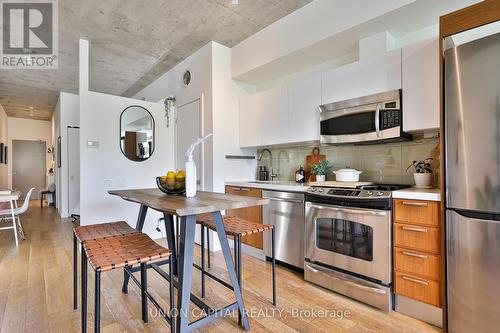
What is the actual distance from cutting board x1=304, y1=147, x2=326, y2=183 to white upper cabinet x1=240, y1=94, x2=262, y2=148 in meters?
0.66

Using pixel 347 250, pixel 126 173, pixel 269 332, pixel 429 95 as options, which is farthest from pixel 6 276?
pixel 429 95

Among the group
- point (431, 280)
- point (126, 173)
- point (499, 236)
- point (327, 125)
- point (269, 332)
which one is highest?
point (327, 125)

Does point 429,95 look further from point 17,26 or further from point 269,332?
point 17,26

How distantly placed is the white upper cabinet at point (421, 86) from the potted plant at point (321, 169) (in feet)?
3.11

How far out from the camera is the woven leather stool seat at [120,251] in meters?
1.31

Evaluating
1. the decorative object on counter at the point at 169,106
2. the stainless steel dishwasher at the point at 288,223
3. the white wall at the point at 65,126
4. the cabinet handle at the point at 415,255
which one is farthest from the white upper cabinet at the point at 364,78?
the white wall at the point at 65,126

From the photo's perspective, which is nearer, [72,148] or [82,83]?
[82,83]

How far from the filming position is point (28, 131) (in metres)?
8.75

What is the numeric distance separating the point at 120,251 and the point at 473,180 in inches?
82.8

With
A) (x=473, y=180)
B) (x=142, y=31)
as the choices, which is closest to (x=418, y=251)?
(x=473, y=180)

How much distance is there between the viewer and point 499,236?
4.80ft

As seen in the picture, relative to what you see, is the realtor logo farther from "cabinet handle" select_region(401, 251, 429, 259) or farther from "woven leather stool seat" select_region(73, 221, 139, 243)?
"cabinet handle" select_region(401, 251, 429, 259)

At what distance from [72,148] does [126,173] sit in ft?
9.46

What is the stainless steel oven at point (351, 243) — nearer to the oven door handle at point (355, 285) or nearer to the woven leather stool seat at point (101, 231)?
the oven door handle at point (355, 285)
